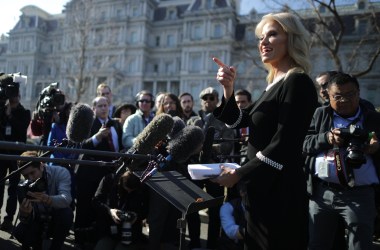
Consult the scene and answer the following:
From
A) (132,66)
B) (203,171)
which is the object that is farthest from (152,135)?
(132,66)

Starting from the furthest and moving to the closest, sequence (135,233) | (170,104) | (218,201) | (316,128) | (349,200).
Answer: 1. (170,104)
2. (135,233)
3. (316,128)
4. (349,200)
5. (218,201)

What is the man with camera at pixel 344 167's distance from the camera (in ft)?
9.28

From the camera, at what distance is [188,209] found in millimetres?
2039

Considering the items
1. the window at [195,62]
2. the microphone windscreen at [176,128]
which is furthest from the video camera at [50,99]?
the window at [195,62]

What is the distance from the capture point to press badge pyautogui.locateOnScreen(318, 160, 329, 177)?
122 inches

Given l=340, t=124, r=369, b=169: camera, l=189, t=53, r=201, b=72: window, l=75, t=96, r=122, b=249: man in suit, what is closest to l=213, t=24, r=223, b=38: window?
l=189, t=53, r=201, b=72: window

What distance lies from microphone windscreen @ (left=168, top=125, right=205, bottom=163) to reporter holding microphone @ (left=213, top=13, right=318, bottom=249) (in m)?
0.41

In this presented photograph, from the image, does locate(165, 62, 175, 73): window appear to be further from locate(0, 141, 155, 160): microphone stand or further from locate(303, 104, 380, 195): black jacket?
locate(0, 141, 155, 160): microphone stand

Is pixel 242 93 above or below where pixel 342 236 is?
above

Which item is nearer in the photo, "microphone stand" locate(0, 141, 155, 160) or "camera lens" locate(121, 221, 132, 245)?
"microphone stand" locate(0, 141, 155, 160)

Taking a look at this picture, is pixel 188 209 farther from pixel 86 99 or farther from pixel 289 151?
pixel 86 99

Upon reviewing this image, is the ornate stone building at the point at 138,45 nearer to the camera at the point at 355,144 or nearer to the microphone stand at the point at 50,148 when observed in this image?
the camera at the point at 355,144

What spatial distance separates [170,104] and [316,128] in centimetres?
264

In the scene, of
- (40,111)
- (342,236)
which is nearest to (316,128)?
(342,236)
